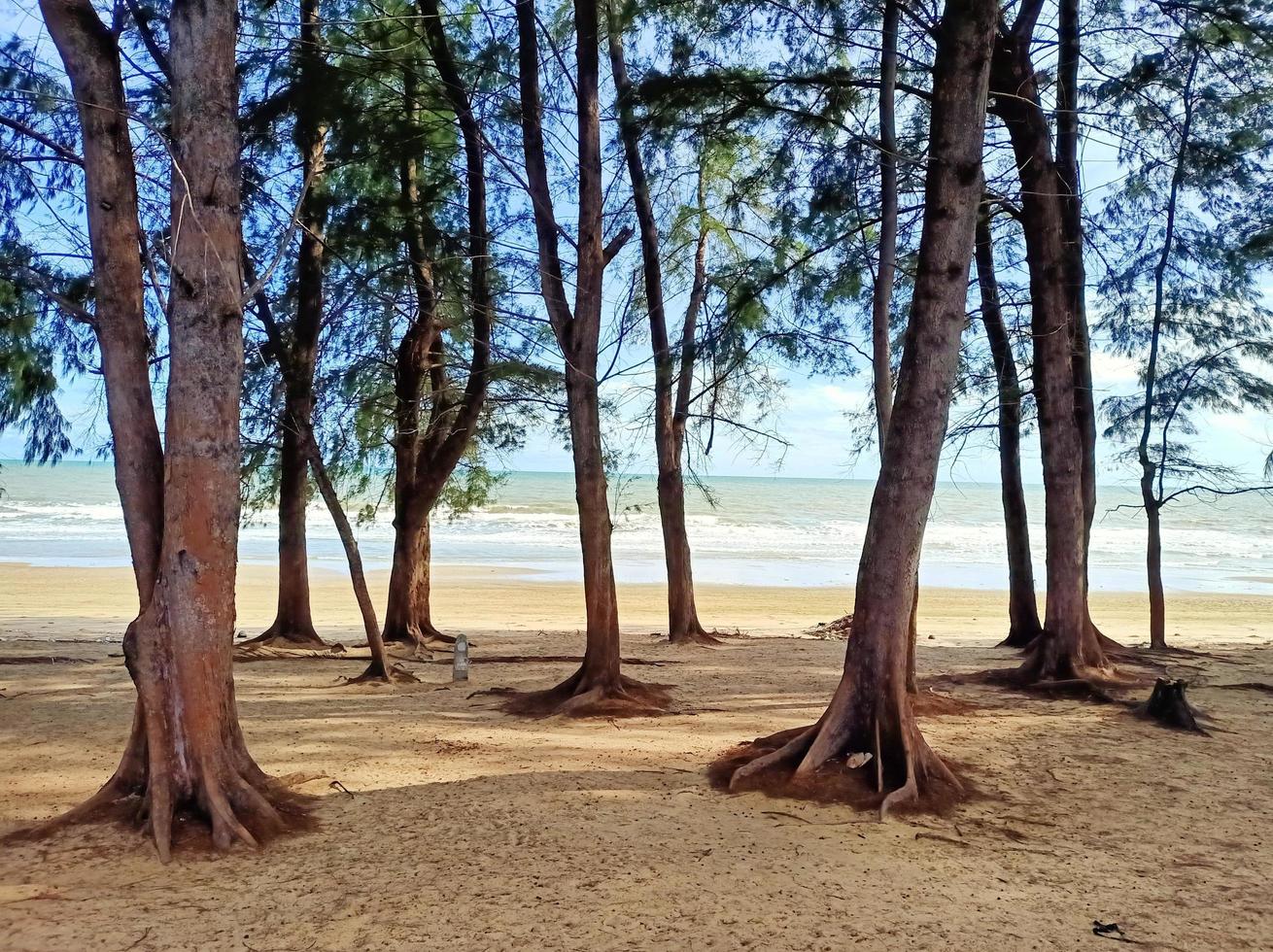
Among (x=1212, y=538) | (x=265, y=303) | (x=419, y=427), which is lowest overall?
(x=1212, y=538)

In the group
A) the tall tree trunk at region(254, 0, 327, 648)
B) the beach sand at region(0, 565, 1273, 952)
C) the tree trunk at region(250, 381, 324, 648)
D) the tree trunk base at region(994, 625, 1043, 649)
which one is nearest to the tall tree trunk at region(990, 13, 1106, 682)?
the beach sand at region(0, 565, 1273, 952)

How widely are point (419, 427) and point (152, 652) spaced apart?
21.7 ft

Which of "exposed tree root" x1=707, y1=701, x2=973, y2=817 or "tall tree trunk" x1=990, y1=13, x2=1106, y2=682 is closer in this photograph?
"exposed tree root" x1=707, y1=701, x2=973, y2=817

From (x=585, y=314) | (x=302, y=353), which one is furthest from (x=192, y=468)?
(x=302, y=353)

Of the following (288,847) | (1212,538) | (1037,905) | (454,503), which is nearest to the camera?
(1037,905)

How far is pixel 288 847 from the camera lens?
177 inches

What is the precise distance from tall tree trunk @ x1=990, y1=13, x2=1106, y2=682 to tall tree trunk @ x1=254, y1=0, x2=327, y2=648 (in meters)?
6.07

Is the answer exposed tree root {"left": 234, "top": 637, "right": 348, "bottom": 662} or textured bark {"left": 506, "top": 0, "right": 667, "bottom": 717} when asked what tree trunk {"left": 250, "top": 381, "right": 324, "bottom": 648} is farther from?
textured bark {"left": 506, "top": 0, "right": 667, "bottom": 717}

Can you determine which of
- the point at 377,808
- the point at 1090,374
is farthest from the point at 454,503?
the point at 377,808

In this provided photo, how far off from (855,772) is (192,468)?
379cm

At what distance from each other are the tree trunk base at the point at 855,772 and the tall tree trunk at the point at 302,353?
5275mm

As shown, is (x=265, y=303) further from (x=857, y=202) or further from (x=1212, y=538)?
(x=1212, y=538)

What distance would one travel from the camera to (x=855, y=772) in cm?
542

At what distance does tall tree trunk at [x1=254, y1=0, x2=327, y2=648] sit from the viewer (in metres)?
A: 7.41
